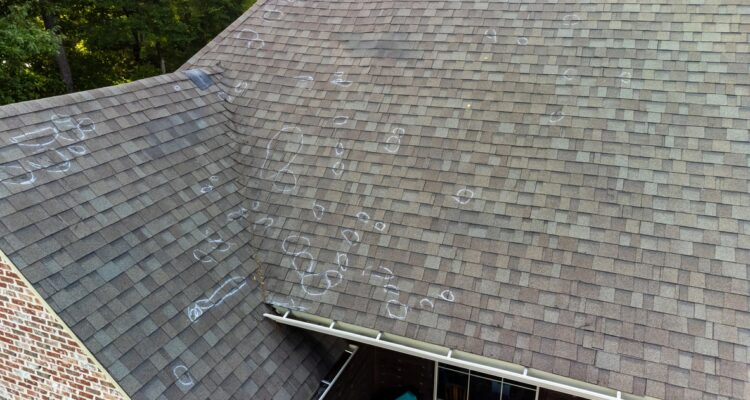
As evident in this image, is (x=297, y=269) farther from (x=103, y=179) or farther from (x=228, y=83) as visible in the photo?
(x=228, y=83)

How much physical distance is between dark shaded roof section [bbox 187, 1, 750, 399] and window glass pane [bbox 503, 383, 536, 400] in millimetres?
1419

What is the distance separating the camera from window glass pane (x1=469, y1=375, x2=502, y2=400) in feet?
20.8

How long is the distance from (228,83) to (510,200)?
4.81 metres

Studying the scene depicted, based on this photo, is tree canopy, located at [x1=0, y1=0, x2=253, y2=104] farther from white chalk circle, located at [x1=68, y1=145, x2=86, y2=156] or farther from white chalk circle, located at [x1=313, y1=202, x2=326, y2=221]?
white chalk circle, located at [x1=313, y1=202, x2=326, y2=221]

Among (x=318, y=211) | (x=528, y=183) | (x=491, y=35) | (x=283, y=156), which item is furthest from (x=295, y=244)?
(x=491, y=35)

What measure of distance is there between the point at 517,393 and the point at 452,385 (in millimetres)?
872

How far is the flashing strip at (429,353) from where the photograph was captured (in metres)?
4.74

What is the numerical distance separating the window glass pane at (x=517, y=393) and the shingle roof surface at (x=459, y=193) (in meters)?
1.42

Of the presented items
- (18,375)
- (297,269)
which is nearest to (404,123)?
(297,269)

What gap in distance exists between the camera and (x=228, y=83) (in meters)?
7.98

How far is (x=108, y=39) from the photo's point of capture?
1816 cm

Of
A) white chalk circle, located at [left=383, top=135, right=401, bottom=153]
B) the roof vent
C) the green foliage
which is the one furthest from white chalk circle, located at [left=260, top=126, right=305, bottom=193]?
the green foliage

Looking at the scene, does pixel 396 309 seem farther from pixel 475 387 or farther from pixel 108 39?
pixel 108 39

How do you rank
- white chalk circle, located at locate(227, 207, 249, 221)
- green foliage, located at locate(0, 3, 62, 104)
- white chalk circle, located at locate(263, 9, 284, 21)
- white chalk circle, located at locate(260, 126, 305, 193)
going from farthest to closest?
1. green foliage, located at locate(0, 3, 62, 104)
2. white chalk circle, located at locate(263, 9, 284, 21)
3. white chalk circle, located at locate(260, 126, 305, 193)
4. white chalk circle, located at locate(227, 207, 249, 221)
